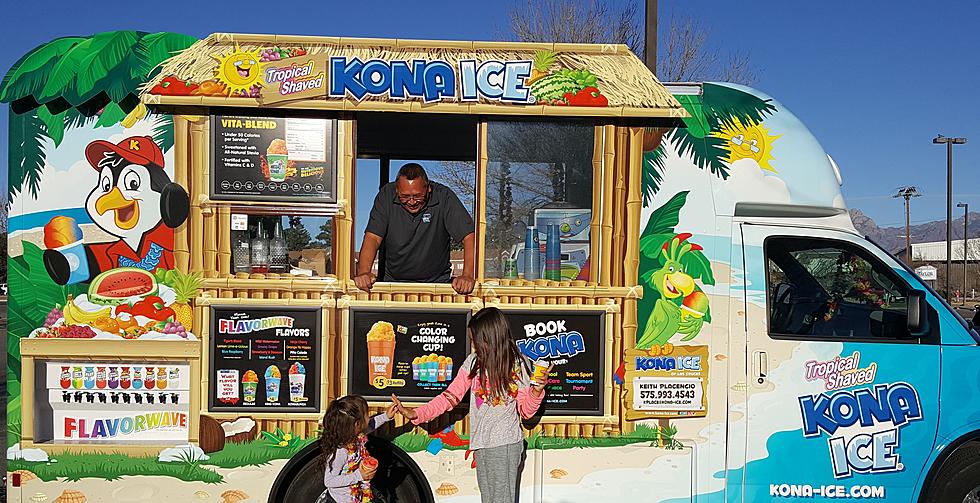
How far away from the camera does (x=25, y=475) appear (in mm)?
4406

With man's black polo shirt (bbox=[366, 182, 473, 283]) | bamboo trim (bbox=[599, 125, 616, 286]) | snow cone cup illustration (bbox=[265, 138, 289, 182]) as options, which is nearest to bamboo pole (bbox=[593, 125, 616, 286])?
bamboo trim (bbox=[599, 125, 616, 286])

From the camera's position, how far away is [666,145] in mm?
4688

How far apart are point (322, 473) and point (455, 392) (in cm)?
93

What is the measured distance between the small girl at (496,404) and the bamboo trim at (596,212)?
2.40ft

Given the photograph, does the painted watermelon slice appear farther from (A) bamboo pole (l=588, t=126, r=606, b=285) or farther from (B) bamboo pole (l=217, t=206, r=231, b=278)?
(A) bamboo pole (l=588, t=126, r=606, b=285)

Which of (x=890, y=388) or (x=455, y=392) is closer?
(x=455, y=392)

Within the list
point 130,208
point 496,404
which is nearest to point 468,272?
point 496,404

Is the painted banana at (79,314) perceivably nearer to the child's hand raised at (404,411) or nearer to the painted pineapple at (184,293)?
the painted pineapple at (184,293)

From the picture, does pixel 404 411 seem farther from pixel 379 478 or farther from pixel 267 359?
pixel 267 359

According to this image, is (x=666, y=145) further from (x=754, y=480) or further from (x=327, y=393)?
(x=327, y=393)

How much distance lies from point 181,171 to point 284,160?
58 cm

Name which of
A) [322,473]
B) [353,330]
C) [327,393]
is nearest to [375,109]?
[353,330]

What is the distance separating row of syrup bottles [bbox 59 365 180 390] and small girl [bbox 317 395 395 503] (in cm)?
115

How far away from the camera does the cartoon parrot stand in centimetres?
465
